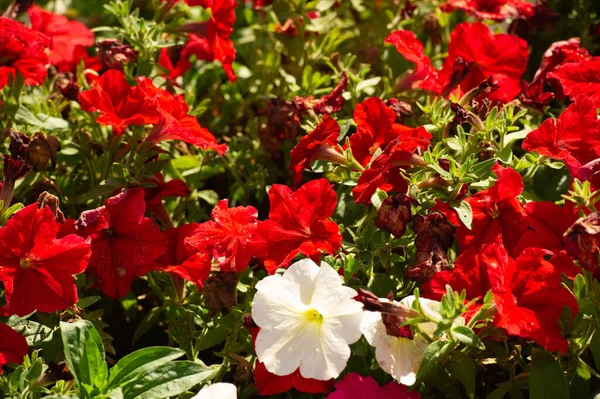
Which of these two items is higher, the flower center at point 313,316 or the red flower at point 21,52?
the red flower at point 21,52

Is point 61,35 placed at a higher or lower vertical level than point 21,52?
lower

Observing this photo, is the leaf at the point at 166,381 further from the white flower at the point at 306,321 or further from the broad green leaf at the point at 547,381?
the broad green leaf at the point at 547,381

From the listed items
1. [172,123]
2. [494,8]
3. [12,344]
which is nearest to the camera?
[12,344]

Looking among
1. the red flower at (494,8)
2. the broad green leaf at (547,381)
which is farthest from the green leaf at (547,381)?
the red flower at (494,8)

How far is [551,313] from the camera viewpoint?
1.15 metres

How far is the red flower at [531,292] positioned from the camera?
1116mm

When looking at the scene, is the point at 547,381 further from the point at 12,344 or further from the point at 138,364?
the point at 12,344

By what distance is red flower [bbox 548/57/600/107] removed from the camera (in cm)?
153

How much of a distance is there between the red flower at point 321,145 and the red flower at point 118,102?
30cm

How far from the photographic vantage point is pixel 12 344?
1.26m

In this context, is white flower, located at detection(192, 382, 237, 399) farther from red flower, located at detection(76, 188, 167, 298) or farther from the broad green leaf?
the broad green leaf

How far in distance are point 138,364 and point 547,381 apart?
1.97ft

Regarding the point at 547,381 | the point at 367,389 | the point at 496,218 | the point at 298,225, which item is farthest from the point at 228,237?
the point at 547,381

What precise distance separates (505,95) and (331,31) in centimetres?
60
